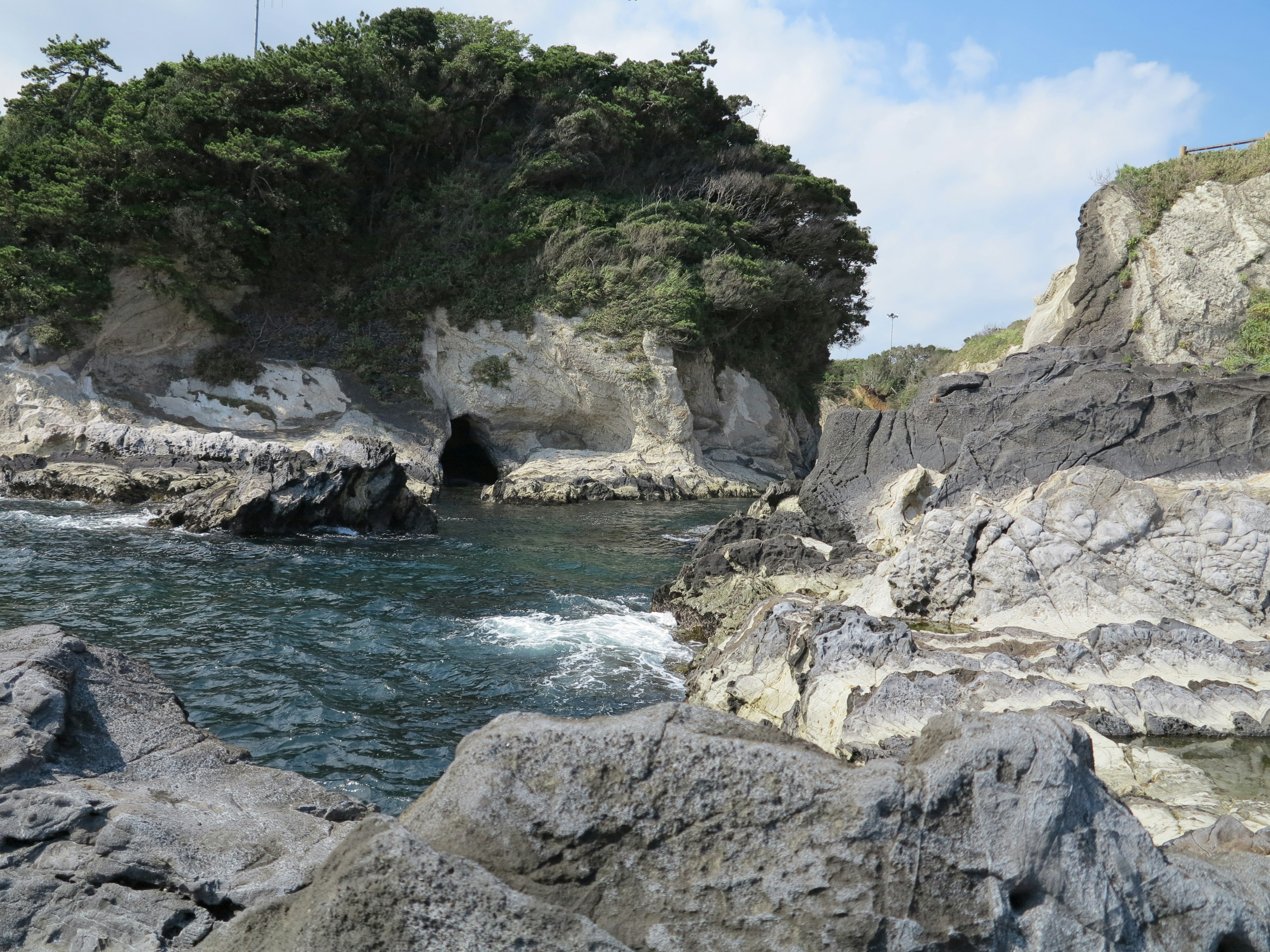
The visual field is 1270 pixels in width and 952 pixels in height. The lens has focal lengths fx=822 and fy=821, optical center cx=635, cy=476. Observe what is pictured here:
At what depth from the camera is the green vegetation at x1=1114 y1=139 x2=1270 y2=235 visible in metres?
16.4

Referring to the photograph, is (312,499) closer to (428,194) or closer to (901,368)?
(428,194)

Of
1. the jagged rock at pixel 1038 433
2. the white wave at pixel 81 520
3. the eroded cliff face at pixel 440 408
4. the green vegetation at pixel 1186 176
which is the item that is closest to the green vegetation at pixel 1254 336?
the green vegetation at pixel 1186 176

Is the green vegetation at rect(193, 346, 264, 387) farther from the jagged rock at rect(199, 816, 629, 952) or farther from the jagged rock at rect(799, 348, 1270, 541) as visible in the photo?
the jagged rock at rect(199, 816, 629, 952)

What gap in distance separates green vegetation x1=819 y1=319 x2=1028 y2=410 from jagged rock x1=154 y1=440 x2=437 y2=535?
16.8 m

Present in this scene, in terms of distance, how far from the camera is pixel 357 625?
10188 millimetres

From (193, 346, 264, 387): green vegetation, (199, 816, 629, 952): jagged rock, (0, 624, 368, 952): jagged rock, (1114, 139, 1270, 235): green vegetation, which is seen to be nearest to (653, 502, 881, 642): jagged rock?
(0, 624, 368, 952): jagged rock

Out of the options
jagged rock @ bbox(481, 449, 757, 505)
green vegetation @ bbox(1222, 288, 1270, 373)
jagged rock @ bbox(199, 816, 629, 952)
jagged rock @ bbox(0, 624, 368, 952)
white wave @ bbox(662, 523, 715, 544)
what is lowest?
jagged rock @ bbox(0, 624, 368, 952)

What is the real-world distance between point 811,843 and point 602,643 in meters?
7.82

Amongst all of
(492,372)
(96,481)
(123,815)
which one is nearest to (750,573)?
(123,815)

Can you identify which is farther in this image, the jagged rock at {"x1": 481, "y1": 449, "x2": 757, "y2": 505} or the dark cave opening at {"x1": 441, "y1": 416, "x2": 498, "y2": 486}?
the dark cave opening at {"x1": 441, "y1": 416, "x2": 498, "y2": 486}

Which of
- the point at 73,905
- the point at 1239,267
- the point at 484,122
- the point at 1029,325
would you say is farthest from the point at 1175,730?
the point at 484,122

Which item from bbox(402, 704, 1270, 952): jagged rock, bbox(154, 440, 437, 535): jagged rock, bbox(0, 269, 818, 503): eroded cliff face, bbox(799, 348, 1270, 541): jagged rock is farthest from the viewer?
bbox(0, 269, 818, 503): eroded cliff face

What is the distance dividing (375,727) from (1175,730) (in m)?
6.33

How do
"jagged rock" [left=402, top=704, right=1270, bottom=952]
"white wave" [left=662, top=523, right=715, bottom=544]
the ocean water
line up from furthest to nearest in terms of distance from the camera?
1. "white wave" [left=662, top=523, right=715, bottom=544]
2. the ocean water
3. "jagged rock" [left=402, top=704, right=1270, bottom=952]
